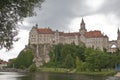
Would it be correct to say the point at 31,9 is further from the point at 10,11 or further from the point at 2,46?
the point at 2,46

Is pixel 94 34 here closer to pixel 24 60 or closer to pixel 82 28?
pixel 82 28

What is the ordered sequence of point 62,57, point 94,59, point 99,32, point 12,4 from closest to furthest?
point 12,4, point 94,59, point 62,57, point 99,32

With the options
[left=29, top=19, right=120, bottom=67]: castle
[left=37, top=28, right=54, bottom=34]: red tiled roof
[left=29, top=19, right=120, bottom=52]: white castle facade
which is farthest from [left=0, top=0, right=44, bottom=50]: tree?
[left=37, top=28, right=54, bottom=34]: red tiled roof

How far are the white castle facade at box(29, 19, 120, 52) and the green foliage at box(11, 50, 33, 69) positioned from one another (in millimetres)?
14380

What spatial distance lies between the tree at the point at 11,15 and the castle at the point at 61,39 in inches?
6442

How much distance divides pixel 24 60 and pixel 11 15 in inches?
6118

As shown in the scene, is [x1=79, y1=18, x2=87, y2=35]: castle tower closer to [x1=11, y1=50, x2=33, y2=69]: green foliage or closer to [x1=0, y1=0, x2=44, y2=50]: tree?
[x1=11, y1=50, x2=33, y2=69]: green foliage

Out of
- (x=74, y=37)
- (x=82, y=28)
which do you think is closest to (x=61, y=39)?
(x=74, y=37)

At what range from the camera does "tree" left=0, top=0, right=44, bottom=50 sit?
1645 cm

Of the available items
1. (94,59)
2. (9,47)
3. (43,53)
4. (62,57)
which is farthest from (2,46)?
(43,53)

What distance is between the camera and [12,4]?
16.4 metres

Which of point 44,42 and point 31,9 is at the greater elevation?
point 44,42

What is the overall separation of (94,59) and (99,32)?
3671 inches

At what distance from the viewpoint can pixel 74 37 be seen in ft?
633
